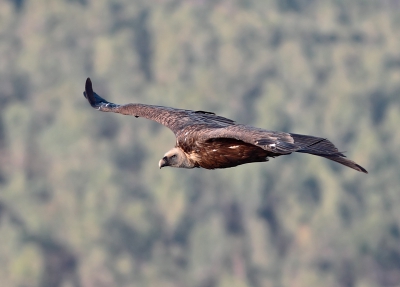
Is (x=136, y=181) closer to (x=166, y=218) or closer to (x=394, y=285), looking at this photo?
(x=166, y=218)

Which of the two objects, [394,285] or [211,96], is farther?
[211,96]

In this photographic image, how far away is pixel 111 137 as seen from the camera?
9088 centimetres

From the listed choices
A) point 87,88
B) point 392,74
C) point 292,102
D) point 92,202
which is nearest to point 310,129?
point 292,102

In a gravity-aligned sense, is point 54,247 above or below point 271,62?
below

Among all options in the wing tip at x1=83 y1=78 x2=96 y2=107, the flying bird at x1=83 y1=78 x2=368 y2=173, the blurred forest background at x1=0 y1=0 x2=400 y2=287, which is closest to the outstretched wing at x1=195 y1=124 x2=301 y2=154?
the flying bird at x1=83 y1=78 x2=368 y2=173

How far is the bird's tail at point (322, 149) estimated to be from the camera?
1061 centimetres

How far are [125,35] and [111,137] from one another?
16.7 metres

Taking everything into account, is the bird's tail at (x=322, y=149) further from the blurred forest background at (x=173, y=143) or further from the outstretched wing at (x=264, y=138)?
the blurred forest background at (x=173, y=143)

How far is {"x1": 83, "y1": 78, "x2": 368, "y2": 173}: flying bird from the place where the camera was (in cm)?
1094

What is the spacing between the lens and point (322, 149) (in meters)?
11.0

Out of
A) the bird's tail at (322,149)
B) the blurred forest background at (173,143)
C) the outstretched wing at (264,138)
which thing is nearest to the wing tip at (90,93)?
the outstretched wing at (264,138)

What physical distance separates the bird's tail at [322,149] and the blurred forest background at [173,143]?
58666 mm

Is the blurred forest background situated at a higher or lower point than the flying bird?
higher

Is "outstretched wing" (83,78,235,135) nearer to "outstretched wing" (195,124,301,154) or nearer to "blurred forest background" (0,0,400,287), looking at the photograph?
"outstretched wing" (195,124,301,154)
